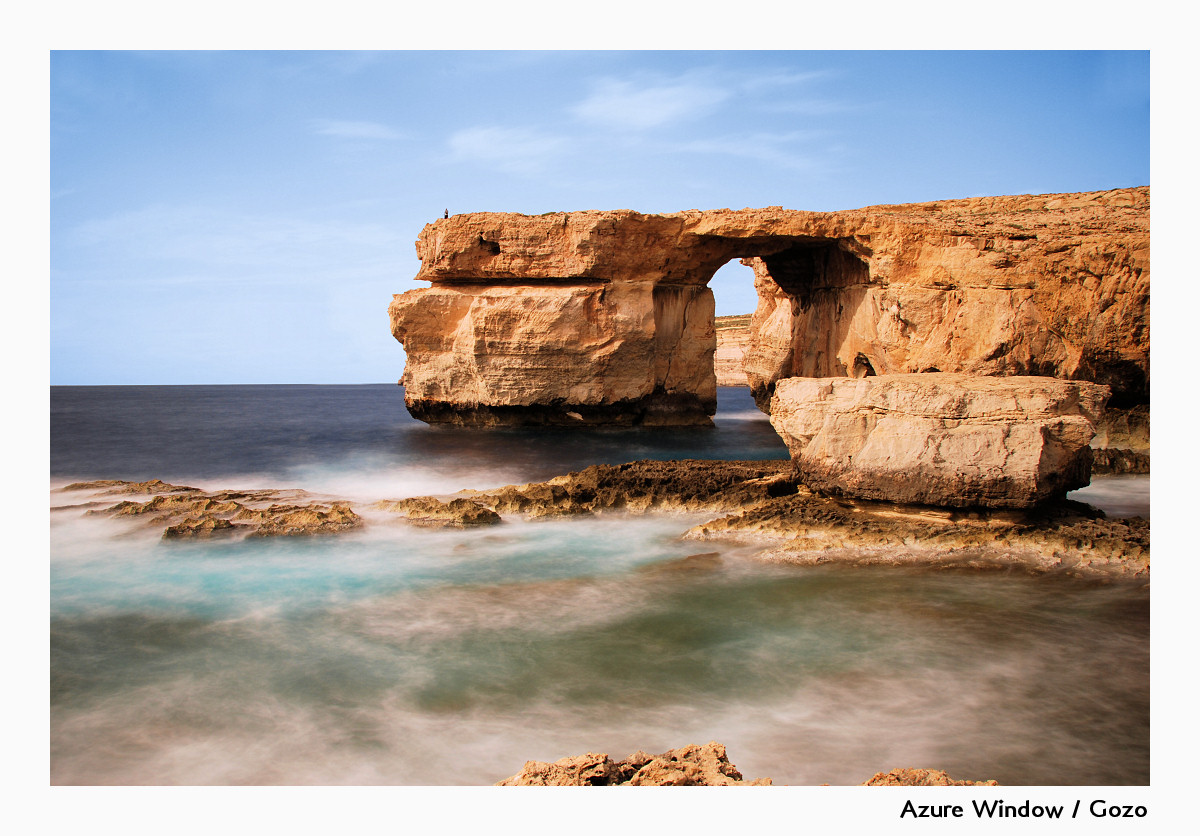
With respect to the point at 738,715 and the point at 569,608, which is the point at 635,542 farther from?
the point at 738,715

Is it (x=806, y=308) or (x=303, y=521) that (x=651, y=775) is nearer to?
(x=303, y=521)

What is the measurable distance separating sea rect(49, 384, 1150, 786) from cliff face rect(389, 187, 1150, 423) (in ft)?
13.5

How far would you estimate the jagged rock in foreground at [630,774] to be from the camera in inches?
128

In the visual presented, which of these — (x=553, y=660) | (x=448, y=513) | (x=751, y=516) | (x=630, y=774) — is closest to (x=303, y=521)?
(x=448, y=513)

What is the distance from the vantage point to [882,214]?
44.3 feet

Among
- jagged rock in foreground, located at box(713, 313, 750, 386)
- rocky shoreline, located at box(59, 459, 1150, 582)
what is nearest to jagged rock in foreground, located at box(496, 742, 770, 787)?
rocky shoreline, located at box(59, 459, 1150, 582)

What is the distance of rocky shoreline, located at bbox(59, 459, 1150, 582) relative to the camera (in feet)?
25.3

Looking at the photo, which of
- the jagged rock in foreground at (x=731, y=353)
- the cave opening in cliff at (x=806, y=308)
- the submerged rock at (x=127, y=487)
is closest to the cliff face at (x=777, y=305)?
the cave opening in cliff at (x=806, y=308)

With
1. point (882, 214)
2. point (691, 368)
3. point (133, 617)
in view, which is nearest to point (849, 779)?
point (133, 617)

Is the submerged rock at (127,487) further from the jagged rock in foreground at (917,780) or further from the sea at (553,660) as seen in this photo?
the jagged rock in foreground at (917,780)

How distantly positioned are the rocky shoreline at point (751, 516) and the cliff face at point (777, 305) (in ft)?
12.7

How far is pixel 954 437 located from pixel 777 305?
1512 centimetres

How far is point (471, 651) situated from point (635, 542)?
3.33 m

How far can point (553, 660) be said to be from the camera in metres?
5.73
